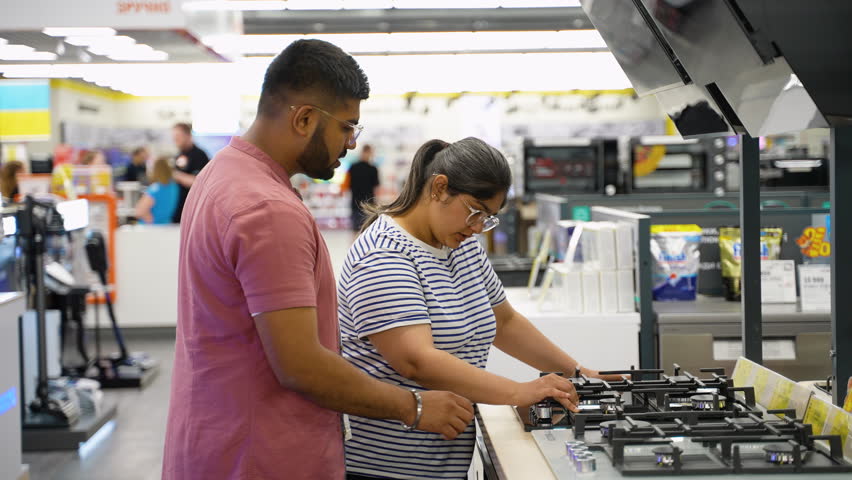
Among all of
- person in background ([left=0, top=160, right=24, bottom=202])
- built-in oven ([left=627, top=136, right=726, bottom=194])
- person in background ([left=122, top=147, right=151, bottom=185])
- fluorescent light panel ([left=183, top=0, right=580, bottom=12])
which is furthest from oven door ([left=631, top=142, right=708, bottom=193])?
person in background ([left=122, top=147, right=151, bottom=185])

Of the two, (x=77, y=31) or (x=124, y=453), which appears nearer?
(x=124, y=453)

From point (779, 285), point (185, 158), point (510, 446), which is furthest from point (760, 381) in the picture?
point (185, 158)

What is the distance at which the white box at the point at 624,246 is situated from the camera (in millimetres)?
4027

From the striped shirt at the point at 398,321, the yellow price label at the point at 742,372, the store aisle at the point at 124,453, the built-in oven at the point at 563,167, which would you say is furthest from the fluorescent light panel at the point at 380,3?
the striped shirt at the point at 398,321

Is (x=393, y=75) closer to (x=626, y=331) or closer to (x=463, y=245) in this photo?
(x=626, y=331)

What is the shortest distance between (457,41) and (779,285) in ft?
24.0

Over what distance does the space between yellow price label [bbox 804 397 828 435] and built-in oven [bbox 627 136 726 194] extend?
6.39 m

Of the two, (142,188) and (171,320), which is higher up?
(142,188)

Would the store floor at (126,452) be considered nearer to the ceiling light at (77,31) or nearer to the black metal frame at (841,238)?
the ceiling light at (77,31)

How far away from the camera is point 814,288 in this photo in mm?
4012

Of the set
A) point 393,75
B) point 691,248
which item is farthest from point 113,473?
point 393,75

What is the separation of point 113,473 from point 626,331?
9.57 ft

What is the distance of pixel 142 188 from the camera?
13.7 m

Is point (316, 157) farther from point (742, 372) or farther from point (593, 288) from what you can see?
point (593, 288)
